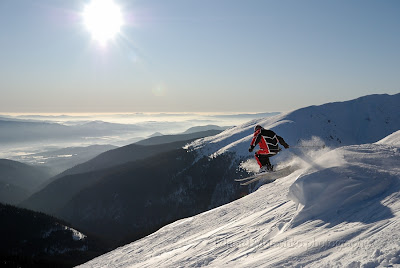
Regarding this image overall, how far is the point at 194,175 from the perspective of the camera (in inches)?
5719

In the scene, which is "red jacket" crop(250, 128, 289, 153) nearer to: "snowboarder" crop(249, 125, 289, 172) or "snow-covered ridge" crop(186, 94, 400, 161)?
"snowboarder" crop(249, 125, 289, 172)

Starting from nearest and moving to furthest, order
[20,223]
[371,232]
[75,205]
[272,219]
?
[371,232], [272,219], [20,223], [75,205]

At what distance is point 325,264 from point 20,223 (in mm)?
167938

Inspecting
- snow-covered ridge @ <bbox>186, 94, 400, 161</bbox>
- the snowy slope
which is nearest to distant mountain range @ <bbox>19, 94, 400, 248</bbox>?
snow-covered ridge @ <bbox>186, 94, 400, 161</bbox>

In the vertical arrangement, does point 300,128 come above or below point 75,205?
above

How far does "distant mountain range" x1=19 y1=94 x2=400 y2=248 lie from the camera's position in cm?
13250

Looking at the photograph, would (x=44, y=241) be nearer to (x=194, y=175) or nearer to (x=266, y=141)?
(x=194, y=175)

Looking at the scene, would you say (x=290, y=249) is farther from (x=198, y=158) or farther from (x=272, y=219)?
(x=198, y=158)

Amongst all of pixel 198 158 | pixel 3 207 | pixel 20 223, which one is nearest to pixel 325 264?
pixel 198 158

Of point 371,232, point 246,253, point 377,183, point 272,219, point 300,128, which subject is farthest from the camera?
point 300,128

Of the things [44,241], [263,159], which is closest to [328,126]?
[263,159]

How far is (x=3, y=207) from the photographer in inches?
5999

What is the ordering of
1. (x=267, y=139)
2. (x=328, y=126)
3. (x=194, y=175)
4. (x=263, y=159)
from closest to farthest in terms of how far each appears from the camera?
1. (x=267, y=139)
2. (x=263, y=159)
3. (x=194, y=175)
4. (x=328, y=126)

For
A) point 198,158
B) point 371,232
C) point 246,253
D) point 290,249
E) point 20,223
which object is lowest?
point 20,223
